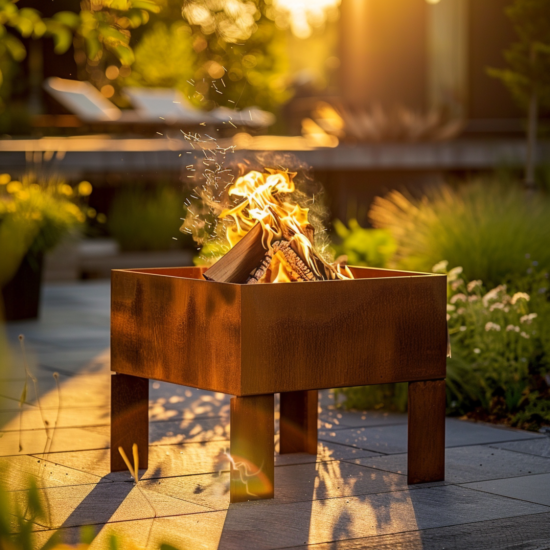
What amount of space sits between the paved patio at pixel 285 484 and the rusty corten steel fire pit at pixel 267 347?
18 cm

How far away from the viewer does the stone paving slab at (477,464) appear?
13.0ft

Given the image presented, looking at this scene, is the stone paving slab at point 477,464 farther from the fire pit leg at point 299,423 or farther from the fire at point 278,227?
the fire at point 278,227

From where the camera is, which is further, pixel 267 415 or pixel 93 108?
pixel 93 108

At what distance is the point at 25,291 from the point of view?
8.32 meters

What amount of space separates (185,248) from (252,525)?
10.0 metres

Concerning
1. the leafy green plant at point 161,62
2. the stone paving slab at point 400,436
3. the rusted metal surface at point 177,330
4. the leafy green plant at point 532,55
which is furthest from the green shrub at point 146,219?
the leafy green plant at point 161,62

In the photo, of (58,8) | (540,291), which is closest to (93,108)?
(58,8)

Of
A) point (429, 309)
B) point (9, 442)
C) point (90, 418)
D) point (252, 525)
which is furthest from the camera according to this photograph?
point (90, 418)

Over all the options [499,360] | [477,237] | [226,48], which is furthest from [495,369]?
[226,48]

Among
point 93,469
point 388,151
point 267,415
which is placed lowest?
point 93,469

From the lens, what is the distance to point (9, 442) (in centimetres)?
425

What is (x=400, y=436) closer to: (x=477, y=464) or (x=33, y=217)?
(x=477, y=464)

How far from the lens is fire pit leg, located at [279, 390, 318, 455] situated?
4227mm

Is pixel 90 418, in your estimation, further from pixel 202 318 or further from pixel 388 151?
pixel 388 151
